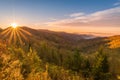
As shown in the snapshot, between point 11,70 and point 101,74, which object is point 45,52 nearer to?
point 101,74

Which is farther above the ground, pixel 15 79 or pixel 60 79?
pixel 15 79

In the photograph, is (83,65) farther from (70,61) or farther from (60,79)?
(60,79)

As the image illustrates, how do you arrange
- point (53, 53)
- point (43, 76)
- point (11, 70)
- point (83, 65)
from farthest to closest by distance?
point (53, 53) < point (83, 65) < point (43, 76) < point (11, 70)

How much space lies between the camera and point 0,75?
8.54m

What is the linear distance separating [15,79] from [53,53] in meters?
107

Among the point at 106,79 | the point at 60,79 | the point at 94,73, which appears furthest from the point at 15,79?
the point at 106,79

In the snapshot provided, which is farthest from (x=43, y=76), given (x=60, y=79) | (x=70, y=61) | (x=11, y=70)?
(x=70, y=61)

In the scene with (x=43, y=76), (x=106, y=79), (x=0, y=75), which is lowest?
(x=106, y=79)

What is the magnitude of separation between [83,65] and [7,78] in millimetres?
67621

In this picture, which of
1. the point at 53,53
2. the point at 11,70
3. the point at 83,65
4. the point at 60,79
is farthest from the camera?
the point at 53,53

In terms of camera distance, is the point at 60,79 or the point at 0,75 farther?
the point at 60,79

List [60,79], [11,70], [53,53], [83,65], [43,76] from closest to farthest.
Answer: [11,70]
[43,76]
[60,79]
[83,65]
[53,53]

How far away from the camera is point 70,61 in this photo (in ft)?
261

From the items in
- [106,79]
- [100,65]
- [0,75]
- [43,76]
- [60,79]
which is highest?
Answer: [0,75]
